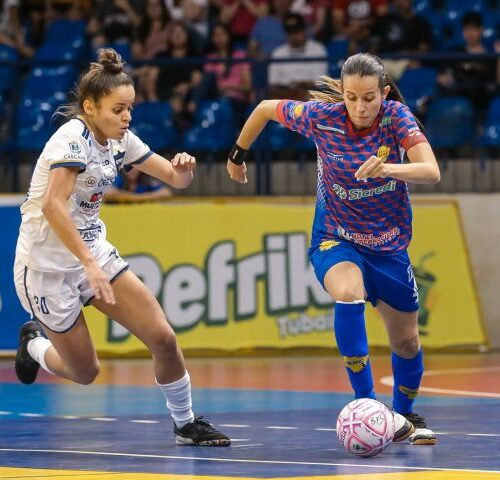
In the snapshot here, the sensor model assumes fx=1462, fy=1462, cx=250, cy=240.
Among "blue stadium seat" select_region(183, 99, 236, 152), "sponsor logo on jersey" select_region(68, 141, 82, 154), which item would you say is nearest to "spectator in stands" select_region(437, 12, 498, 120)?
"blue stadium seat" select_region(183, 99, 236, 152)

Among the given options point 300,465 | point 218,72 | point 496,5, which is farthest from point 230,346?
point 300,465

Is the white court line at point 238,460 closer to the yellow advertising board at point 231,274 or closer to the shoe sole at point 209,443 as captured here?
the shoe sole at point 209,443

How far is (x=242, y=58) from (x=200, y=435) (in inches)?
325

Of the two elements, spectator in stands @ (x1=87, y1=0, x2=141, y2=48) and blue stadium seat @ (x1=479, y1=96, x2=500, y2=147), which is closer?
blue stadium seat @ (x1=479, y1=96, x2=500, y2=147)

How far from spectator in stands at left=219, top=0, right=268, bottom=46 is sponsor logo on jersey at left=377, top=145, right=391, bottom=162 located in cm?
1008

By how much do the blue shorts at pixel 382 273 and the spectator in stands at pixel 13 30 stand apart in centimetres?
1138

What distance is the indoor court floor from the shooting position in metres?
7.53

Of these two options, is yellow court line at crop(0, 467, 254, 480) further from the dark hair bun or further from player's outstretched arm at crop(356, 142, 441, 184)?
the dark hair bun

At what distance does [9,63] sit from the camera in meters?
16.5

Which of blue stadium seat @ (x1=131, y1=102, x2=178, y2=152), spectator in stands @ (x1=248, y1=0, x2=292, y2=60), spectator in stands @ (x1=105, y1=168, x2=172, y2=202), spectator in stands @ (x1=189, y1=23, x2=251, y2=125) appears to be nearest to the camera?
spectator in stands @ (x1=105, y1=168, x2=172, y2=202)

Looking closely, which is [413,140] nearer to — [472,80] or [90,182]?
[90,182]

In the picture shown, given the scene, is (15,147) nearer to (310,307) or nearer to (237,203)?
(237,203)

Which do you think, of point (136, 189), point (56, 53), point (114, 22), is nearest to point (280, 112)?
point (136, 189)

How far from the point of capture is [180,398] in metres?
8.80
